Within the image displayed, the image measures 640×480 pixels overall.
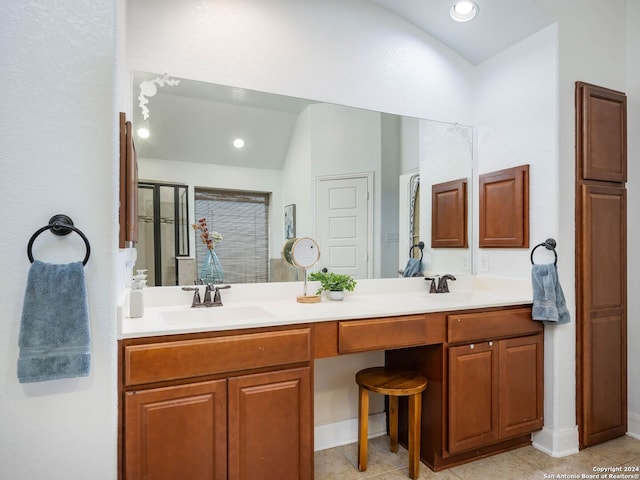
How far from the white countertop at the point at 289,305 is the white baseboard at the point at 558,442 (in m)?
0.81

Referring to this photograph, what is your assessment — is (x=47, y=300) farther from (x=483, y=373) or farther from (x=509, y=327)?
(x=509, y=327)

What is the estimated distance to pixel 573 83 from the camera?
2.31 m

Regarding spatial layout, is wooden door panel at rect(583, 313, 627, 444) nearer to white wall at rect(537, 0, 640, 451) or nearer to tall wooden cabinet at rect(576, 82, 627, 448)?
tall wooden cabinet at rect(576, 82, 627, 448)

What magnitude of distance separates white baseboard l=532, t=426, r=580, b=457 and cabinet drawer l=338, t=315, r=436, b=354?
3.49ft

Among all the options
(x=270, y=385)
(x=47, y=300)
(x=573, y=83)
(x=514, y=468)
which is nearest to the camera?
(x=47, y=300)

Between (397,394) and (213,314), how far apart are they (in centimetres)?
101

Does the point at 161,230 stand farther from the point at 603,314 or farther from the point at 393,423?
the point at 603,314

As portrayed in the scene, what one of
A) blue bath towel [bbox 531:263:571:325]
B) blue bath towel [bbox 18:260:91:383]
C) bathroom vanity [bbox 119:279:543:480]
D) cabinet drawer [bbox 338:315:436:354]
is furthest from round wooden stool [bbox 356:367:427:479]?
blue bath towel [bbox 18:260:91:383]

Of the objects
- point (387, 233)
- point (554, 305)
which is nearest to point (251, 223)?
point (387, 233)

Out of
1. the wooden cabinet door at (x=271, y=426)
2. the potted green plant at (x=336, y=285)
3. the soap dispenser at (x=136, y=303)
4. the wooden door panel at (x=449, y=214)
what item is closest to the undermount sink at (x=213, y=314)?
the soap dispenser at (x=136, y=303)

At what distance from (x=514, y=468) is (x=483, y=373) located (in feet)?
1.81

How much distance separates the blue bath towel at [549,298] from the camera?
7.18ft

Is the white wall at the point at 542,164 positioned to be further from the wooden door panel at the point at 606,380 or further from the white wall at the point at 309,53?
the white wall at the point at 309,53

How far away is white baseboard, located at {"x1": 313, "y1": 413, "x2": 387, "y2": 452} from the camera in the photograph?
90.7 inches
